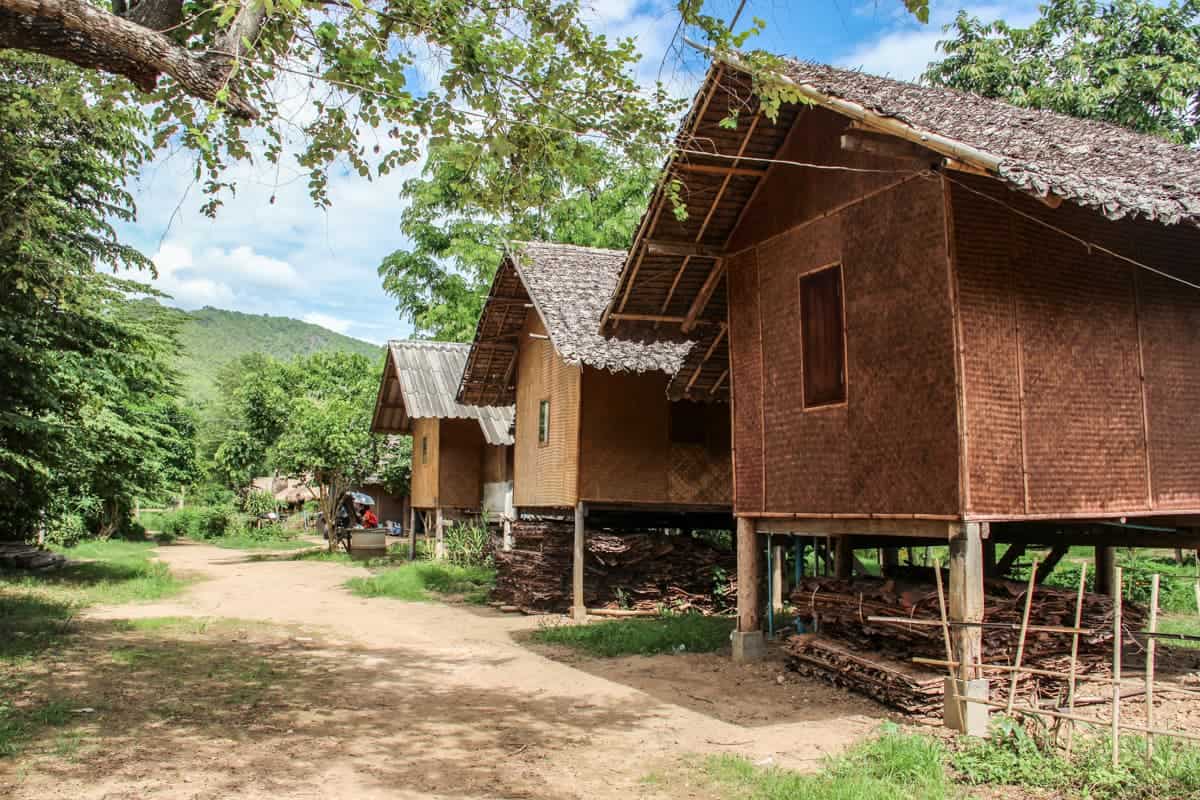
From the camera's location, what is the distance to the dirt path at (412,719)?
6352 mm

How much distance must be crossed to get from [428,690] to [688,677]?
2795 mm

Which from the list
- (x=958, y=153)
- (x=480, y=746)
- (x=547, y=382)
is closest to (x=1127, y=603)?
(x=958, y=153)

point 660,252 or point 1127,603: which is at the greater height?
point 660,252

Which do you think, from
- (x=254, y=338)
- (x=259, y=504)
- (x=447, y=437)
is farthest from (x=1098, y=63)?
(x=254, y=338)

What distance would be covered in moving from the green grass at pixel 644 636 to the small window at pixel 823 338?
406 cm

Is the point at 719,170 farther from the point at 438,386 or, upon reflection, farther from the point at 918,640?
the point at 438,386

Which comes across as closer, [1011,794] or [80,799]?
[80,799]

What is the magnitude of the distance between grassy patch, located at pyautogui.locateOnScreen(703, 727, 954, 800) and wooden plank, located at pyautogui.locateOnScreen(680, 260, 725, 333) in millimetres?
6150

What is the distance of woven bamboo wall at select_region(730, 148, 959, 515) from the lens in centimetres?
819

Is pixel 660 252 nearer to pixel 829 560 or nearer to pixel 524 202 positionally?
pixel 524 202

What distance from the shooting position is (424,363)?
2609 centimetres

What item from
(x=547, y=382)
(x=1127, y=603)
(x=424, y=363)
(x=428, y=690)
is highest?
(x=424, y=363)

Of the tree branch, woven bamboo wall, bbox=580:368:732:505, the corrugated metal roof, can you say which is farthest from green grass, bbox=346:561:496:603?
the tree branch

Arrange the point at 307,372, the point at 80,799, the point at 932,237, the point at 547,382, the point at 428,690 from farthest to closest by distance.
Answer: the point at 307,372
the point at 547,382
the point at 428,690
the point at 932,237
the point at 80,799
